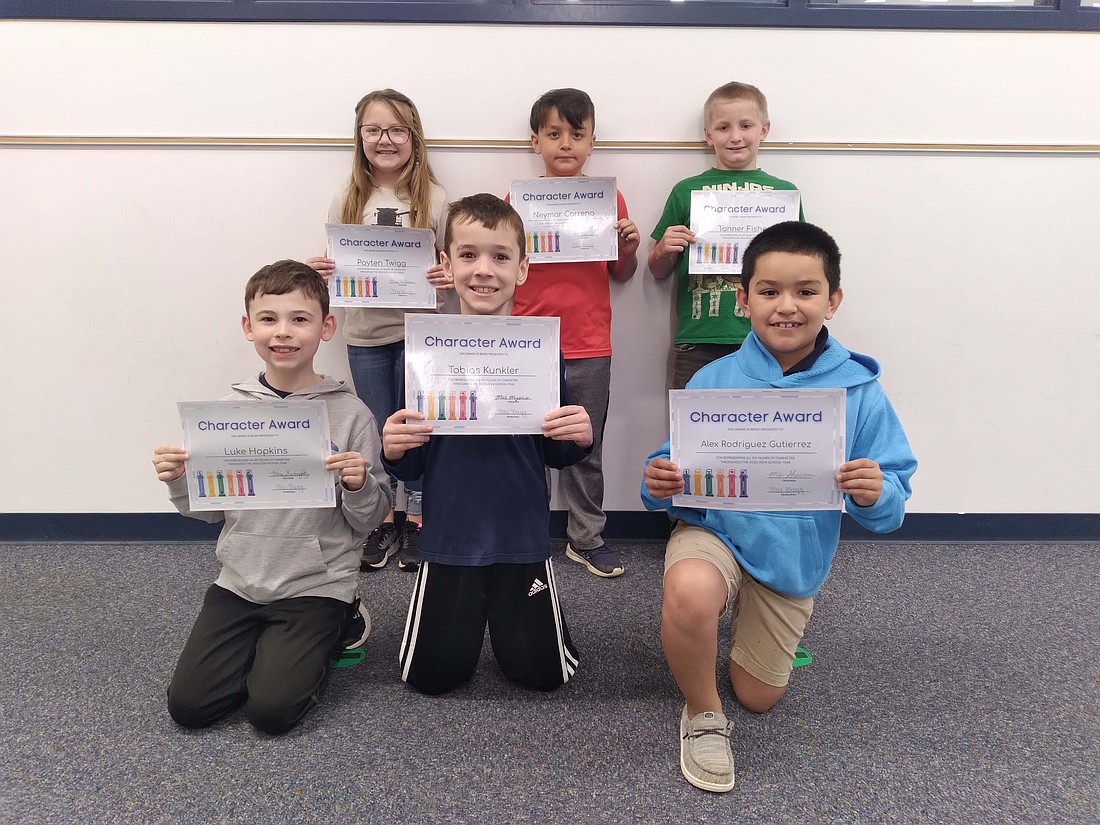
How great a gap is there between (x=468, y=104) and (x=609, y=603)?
207 cm

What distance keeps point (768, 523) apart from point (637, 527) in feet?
3.96

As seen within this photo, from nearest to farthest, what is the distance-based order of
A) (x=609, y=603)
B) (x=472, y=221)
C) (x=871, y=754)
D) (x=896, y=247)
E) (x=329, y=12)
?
1. (x=871, y=754)
2. (x=472, y=221)
3. (x=609, y=603)
4. (x=329, y=12)
5. (x=896, y=247)

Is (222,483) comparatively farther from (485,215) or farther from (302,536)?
(485,215)

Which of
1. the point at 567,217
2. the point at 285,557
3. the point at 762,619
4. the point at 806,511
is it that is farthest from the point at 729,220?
the point at 285,557

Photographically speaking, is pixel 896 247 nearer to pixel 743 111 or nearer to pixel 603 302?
pixel 743 111

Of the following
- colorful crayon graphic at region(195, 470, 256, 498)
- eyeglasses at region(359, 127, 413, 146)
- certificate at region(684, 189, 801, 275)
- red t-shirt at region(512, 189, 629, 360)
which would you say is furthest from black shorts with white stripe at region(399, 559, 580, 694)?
eyeglasses at region(359, 127, 413, 146)

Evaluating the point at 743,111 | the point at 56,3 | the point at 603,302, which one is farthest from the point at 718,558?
the point at 56,3

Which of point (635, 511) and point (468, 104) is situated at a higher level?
point (468, 104)

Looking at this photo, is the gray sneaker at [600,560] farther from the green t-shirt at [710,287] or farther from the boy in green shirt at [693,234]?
the green t-shirt at [710,287]

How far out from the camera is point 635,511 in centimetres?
274

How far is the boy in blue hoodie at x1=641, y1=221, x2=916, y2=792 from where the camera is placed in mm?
1430

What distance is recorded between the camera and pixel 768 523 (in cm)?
157

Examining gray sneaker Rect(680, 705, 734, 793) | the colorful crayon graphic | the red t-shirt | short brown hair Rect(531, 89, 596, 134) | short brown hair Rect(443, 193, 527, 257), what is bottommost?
gray sneaker Rect(680, 705, 734, 793)
